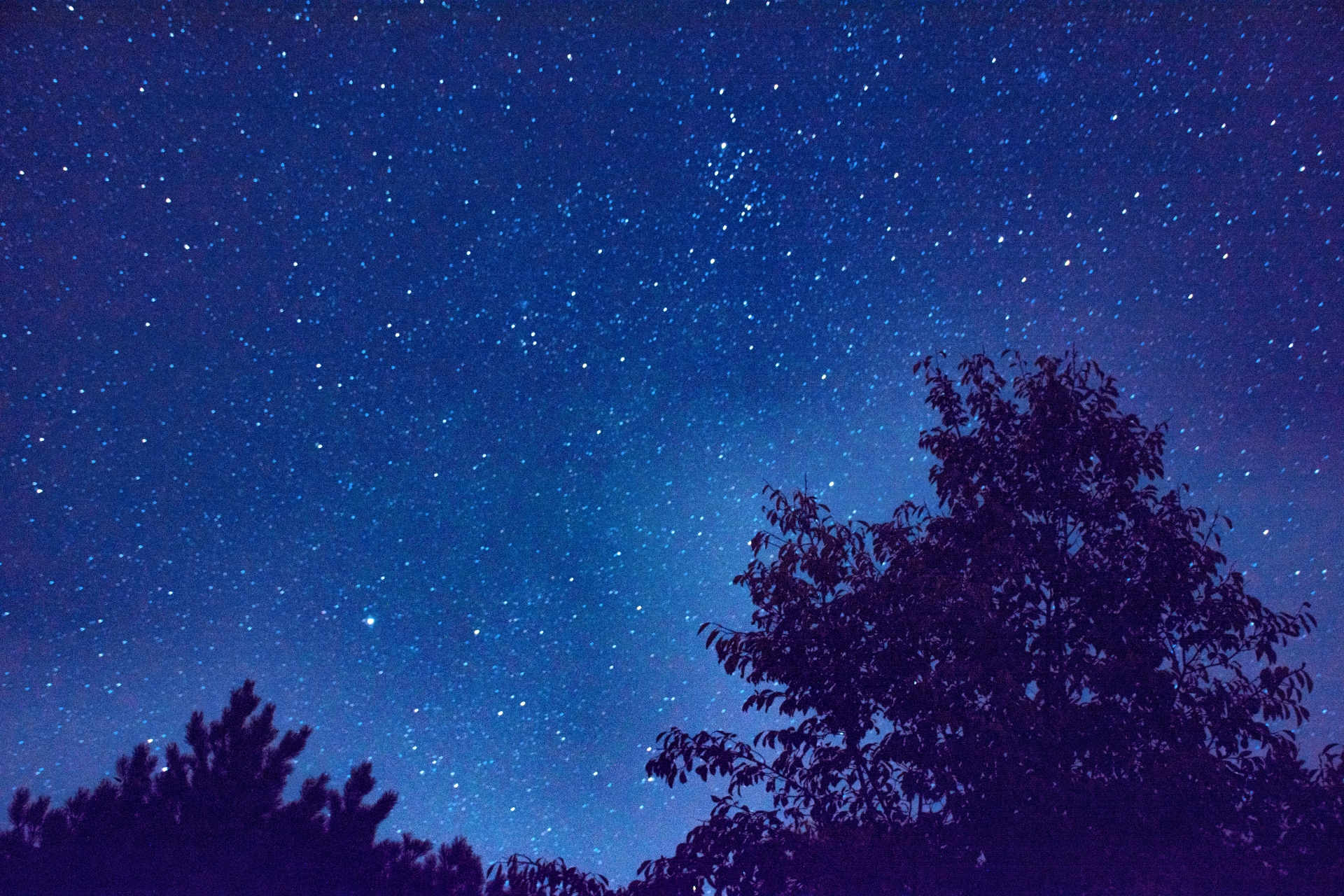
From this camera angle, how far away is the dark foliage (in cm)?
849

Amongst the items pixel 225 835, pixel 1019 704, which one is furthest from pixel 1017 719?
pixel 225 835

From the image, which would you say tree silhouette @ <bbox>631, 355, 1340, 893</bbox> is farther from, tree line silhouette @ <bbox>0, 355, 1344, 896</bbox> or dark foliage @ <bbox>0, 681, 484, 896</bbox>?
dark foliage @ <bbox>0, 681, 484, 896</bbox>

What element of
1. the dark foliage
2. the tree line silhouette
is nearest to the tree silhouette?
the tree line silhouette

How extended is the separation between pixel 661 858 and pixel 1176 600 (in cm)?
A: 411

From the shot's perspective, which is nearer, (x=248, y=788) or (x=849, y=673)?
(x=849, y=673)

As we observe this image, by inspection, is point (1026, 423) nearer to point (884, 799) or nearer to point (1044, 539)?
point (1044, 539)

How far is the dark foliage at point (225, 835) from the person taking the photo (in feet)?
27.9

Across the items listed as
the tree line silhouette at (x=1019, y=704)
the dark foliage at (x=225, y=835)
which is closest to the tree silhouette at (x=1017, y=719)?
the tree line silhouette at (x=1019, y=704)

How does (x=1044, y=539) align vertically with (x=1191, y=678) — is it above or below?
above

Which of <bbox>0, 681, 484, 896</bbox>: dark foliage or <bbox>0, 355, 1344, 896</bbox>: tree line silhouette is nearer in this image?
<bbox>0, 355, 1344, 896</bbox>: tree line silhouette

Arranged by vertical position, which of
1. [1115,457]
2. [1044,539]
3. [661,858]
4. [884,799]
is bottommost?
[661,858]

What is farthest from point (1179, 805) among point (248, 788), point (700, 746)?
point (248, 788)

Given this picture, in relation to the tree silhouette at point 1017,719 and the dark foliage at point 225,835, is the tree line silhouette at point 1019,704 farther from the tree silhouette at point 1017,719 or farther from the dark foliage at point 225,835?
the dark foliage at point 225,835

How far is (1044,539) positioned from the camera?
19.9 feet
